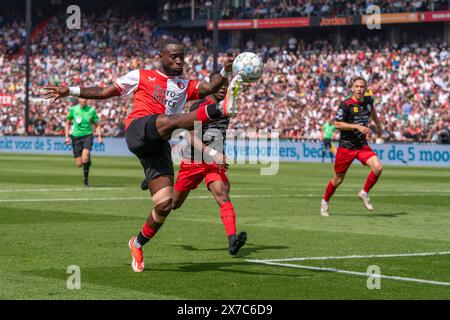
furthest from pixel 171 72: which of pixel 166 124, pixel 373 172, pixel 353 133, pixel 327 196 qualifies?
pixel 373 172

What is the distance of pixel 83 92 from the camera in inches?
445

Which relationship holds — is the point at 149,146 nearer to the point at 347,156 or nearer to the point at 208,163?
the point at 208,163

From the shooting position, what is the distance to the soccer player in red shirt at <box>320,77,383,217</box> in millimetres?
18453

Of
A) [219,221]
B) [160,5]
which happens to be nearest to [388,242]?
[219,221]

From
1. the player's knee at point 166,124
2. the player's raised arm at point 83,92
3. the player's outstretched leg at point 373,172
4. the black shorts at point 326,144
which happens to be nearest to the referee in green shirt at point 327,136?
the black shorts at point 326,144

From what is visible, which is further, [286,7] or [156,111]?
[286,7]

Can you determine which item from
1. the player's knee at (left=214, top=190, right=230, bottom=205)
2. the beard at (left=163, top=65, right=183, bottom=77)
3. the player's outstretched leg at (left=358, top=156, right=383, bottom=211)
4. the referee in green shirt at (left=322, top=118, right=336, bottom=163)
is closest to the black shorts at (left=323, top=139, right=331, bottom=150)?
the referee in green shirt at (left=322, top=118, right=336, bottom=163)

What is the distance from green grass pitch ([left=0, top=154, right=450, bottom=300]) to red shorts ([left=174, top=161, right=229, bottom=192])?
84cm

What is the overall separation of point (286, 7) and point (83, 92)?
51.8m

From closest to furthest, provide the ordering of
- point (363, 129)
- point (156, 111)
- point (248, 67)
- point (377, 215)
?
point (248, 67)
point (156, 111)
point (363, 129)
point (377, 215)

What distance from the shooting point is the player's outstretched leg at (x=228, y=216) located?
38.5 feet

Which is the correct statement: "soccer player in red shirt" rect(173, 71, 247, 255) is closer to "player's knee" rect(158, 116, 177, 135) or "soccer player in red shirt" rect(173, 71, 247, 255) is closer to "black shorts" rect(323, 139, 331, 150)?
"player's knee" rect(158, 116, 177, 135)
